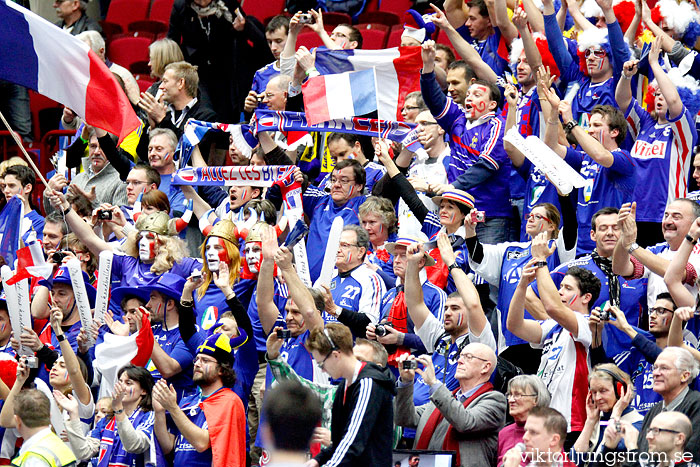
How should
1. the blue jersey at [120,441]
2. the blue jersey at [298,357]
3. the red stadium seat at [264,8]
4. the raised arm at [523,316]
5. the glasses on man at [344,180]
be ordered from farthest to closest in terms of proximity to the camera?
the red stadium seat at [264,8] → the glasses on man at [344,180] → the blue jersey at [298,357] → the blue jersey at [120,441] → the raised arm at [523,316]

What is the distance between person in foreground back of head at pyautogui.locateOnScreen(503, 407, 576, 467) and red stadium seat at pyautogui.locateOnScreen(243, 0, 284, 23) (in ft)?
29.5

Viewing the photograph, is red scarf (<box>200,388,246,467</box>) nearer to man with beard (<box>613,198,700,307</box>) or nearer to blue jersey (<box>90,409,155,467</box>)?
blue jersey (<box>90,409,155,467</box>)

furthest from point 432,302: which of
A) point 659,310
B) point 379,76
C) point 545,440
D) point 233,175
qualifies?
point 379,76

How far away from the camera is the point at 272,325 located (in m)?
8.98

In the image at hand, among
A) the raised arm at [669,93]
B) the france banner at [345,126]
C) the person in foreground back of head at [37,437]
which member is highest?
the raised arm at [669,93]

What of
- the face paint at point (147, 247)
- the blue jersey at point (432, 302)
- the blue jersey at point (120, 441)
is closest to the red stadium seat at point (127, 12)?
the face paint at point (147, 247)

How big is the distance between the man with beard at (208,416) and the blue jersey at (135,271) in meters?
1.29

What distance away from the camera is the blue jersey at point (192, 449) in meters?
8.19

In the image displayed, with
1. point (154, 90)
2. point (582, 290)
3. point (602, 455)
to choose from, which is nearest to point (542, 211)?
point (582, 290)

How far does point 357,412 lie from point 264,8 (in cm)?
927

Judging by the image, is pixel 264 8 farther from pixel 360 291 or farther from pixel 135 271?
pixel 360 291

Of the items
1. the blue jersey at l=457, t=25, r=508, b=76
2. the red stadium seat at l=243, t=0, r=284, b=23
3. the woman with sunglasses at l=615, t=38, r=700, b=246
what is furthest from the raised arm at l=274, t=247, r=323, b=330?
the red stadium seat at l=243, t=0, r=284, b=23

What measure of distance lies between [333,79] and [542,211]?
258 cm

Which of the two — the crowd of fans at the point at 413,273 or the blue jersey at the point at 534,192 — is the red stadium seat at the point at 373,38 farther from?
the blue jersey at the point at 534,192
